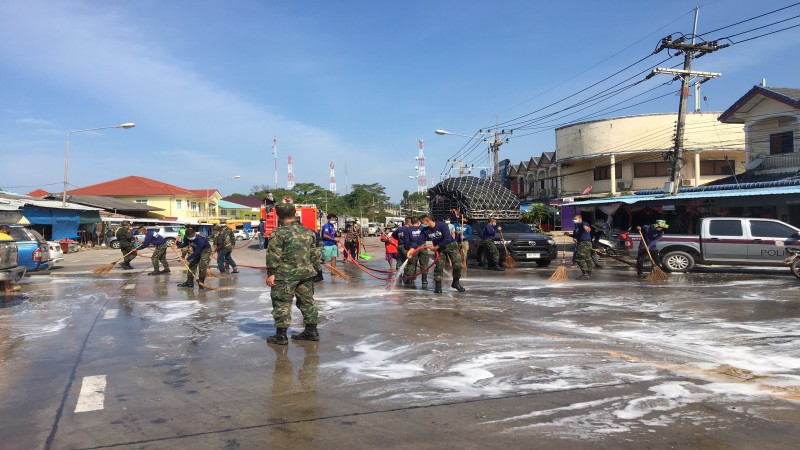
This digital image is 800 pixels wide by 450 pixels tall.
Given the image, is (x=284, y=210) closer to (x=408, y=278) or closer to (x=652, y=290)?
(x=408, y=278)

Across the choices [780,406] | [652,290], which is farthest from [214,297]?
[780,406]

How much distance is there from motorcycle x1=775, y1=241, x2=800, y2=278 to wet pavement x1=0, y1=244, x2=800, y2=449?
372cm

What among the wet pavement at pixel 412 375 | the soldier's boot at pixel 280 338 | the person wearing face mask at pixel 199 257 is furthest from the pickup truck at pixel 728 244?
the soldier's boot at pixel 280 338

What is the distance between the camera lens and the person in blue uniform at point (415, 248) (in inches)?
505

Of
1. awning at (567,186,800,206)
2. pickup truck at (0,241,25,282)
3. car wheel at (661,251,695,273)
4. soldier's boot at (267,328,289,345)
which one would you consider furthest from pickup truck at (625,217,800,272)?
pickup truck at (0,241,25,282)

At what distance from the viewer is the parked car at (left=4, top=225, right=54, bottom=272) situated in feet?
46.0

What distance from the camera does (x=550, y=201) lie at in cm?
4528

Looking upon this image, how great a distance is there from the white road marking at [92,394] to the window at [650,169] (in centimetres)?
4063

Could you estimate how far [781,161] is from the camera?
83.3 feet

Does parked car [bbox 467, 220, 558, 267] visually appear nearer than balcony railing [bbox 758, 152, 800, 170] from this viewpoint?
Yes

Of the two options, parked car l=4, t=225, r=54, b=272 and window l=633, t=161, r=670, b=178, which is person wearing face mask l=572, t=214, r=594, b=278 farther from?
window l=633, t=161, r=670, b=178

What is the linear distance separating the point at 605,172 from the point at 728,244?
28.8 meters

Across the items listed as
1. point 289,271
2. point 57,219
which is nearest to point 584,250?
point 289,271

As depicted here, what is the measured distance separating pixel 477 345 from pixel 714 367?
231 cm
